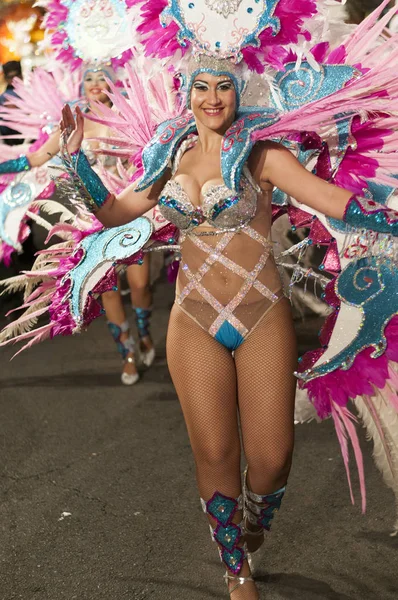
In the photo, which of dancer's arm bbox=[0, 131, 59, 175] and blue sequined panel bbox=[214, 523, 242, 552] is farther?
dancer's arm bbox=[0, 131, 59, 175]

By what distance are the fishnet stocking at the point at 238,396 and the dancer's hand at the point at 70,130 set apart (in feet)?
2.32

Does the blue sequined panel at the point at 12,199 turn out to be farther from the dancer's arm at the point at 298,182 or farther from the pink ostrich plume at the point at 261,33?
the dancer's arm at the point at 298,182

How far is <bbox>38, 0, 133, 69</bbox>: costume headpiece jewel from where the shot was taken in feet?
16.5

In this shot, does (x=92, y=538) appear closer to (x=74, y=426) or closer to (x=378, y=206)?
(x=74, y=426)

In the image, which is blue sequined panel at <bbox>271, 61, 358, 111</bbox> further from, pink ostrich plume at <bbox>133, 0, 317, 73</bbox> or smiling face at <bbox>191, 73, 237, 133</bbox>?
smiling face at <bbox>191, 73, 237, 133</bbox>

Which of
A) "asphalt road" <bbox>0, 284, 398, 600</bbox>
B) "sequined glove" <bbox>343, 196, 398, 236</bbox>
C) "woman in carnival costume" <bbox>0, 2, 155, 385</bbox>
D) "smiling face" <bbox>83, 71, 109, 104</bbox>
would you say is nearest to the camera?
"sequined glove" <bbox>343, 196, 398, 236</bbox>

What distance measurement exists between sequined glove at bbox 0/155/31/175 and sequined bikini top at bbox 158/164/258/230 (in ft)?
6.88

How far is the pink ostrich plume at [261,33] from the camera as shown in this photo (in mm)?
2666

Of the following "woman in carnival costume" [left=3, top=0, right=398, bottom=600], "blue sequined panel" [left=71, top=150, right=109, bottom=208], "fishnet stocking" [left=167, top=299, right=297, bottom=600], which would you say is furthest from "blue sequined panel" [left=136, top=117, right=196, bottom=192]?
"fishnet stocking" [left=167, top=299, right=297, bottom=600]

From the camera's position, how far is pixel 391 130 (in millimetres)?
2771

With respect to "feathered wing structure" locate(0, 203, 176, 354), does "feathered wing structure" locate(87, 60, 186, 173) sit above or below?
above

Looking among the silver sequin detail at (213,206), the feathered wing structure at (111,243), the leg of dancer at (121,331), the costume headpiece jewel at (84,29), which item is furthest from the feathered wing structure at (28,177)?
the silver sequin detail at (213,206)

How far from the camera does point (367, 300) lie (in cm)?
264

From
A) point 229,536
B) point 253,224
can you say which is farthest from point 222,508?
point 253,224
